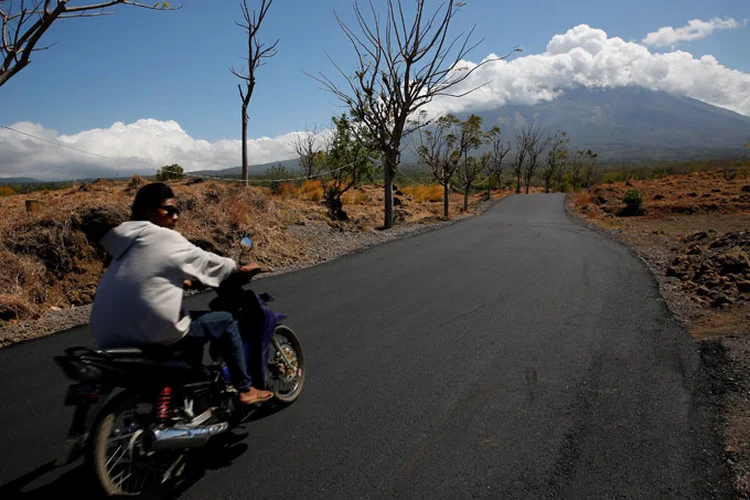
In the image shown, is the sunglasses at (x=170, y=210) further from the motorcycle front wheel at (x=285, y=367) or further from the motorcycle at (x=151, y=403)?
the motorcycle front wheel at (x=285, y=367)

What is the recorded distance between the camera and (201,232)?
10.4m

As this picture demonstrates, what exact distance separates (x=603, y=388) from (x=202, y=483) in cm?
338

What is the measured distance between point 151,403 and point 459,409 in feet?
7.61

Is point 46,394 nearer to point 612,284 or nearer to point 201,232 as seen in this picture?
point 201,232

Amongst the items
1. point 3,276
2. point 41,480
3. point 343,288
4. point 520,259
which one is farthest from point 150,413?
point 520,259

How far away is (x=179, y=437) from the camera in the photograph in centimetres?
296

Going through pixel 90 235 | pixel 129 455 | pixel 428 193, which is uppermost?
pixel 428 193

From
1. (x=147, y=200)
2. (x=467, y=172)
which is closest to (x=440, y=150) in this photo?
(x=467, y=172)

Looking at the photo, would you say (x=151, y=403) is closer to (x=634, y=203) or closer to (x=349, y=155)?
(x=349, y=155)

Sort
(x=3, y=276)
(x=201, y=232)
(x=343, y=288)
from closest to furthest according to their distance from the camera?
1. (x=3, y=276)
2. (x=343, y=288)
3. (x=201, y=232)

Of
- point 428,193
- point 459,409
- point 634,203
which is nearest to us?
point 459,409

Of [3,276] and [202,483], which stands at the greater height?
[3,276]

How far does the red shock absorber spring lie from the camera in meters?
2.94

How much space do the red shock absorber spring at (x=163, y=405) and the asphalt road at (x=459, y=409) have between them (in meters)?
0.50
